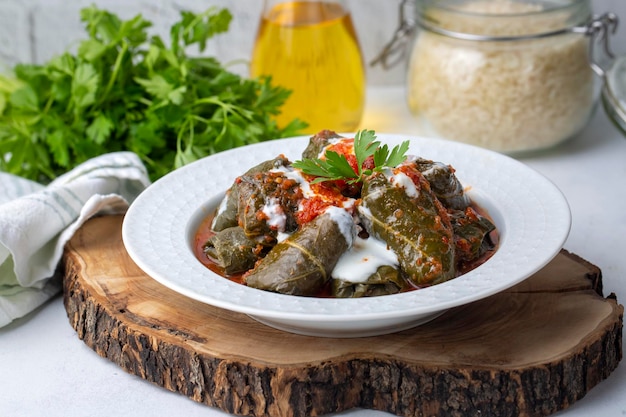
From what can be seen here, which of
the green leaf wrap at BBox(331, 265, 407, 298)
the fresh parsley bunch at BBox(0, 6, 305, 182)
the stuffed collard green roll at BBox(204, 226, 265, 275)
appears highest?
the green leaf wrap at BBox(331, 265, 407, 298)

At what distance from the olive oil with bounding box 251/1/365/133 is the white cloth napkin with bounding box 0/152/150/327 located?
3.16 ft

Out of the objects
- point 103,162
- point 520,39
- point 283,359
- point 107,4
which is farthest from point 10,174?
point 520,39

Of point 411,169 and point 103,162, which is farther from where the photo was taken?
point 103,162

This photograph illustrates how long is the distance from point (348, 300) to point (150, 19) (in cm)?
328

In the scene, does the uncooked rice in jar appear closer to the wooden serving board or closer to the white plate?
the white plate

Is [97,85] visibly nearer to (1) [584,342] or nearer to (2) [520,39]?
(2) [520,39]

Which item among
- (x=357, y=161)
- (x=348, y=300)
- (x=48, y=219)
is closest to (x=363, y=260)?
(x=348, y=300)

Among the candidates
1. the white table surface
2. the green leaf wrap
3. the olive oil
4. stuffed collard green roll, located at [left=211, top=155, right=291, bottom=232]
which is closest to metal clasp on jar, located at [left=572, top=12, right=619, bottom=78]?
the white table surface

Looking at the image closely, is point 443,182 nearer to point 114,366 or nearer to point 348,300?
point 348,300

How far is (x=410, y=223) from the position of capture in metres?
2.69

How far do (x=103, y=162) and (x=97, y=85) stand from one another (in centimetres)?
45

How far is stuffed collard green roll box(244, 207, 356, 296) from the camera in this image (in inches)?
104

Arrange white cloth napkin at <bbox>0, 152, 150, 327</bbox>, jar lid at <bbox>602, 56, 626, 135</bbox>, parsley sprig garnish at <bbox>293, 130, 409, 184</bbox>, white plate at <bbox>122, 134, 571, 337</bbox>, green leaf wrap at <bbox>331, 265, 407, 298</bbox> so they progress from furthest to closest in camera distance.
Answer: jar lid at <bbox>602, 56, 626, 135</bbox>, white cloth napkin at <bbox>0, 152, 150, 327</bbox>, parsley sprig garnish at <bbox>293, 130, 409, 184</bbox>, green leaf wrap at <bbox>331, 265, 407, 298</bbox>, white plate at <bbox>122, 134, 571, 337</bbox>

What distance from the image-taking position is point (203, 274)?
266 centimetres
